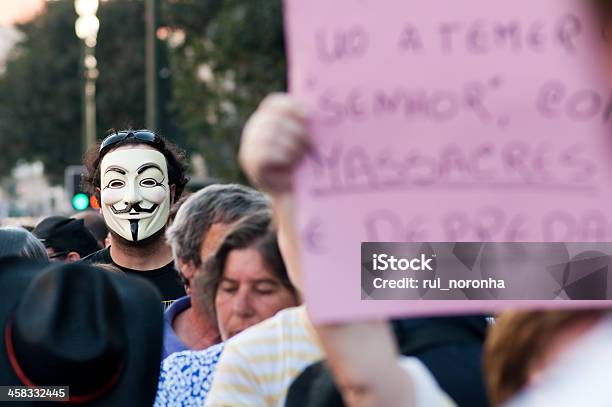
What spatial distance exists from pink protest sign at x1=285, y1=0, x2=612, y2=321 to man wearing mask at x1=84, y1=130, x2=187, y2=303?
9.56 feet

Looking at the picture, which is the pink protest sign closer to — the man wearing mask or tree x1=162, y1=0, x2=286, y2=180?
the man wearing mask

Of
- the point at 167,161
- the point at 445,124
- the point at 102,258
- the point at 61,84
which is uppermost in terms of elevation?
the point at 445,124

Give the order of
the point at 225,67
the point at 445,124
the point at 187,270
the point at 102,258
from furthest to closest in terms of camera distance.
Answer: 1. the point at 225,67
2. the point at 102,258
3. the point at 187,270
4. the point at 445,124

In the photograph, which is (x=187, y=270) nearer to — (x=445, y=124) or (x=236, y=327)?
(x=236, y=327)

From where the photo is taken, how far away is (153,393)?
299 cm

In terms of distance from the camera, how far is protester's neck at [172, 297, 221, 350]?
3.67 m

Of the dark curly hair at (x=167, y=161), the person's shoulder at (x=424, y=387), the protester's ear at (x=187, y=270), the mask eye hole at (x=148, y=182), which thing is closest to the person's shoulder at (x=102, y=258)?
the dark curly hair at (x=167, y=161)

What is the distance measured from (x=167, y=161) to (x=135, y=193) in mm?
268

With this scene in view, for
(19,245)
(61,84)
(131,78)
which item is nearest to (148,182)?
(19,245)

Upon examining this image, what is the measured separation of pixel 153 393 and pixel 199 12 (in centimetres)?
2279

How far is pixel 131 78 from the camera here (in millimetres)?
41688

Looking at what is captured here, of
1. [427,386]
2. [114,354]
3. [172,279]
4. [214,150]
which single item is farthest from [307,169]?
[214,150]

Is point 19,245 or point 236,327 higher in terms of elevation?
point 19,245

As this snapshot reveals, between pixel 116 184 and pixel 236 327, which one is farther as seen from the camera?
pixel 116 184
